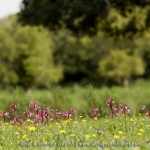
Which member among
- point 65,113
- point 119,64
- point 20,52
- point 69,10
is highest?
point 20,52

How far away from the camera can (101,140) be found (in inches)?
247

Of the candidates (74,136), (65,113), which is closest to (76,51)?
(65,113)

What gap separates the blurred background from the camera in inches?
582

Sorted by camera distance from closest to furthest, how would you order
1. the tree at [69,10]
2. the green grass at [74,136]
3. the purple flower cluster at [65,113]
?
1. the green grass at [74,136]
2. the purple flower cluster at [65,113]
3. the tree at [69,10]

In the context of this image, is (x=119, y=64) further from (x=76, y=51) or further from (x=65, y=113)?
(x=65, y=113)

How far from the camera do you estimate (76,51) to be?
52.1m

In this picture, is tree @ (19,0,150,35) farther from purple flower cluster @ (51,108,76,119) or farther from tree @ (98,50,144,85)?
tree @ (98,50,144,85)

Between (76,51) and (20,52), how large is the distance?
1032cm

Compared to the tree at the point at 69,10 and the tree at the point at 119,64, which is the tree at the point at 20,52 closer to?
the tree at the point at 119,64

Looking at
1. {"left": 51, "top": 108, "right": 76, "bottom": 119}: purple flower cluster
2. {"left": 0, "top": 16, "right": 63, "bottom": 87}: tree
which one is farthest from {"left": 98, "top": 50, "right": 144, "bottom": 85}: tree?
{"left": 51, "top": 108, "right": 76, "bottom": 119}: purple flower cluster

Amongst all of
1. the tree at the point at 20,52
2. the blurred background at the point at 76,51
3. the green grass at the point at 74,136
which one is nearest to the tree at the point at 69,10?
the blurred background at the point at 76,51

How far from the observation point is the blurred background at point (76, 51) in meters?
14.8

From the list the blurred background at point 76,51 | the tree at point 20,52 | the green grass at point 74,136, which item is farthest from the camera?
the tree at point 20,52

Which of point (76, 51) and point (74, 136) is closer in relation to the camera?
point (74, 136)
